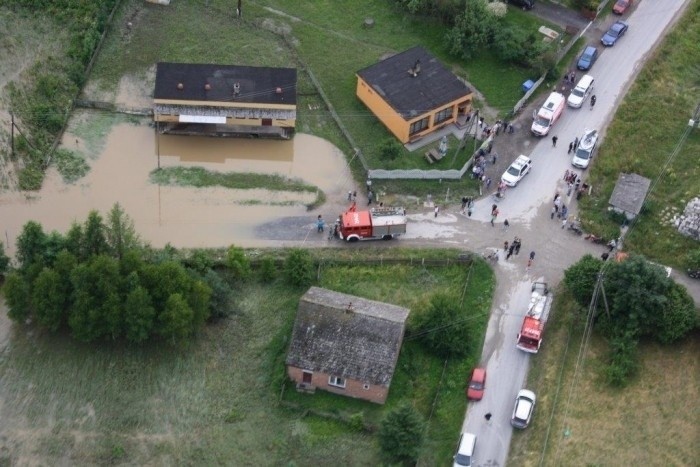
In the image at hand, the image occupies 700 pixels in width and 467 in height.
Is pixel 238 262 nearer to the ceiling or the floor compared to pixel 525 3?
nearer to the floor

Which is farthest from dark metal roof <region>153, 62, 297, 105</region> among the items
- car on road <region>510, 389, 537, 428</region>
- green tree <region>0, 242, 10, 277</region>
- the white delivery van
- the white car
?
car on road <region>510, 389, 537, 428</region>

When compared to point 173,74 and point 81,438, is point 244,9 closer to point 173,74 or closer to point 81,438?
point 173,74

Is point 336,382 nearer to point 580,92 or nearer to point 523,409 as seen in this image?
point 523,409

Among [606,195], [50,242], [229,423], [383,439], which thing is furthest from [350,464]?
[606,195]

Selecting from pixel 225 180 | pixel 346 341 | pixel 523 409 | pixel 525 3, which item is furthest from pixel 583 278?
pixel 525 3

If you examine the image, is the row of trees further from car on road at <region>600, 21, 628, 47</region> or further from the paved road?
car on road at <region>600, 21, 628, 47</region>

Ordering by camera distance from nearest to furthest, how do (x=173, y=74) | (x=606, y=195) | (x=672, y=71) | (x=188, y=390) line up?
1. (x=188, y=390)
2. (x=606, y=195)
3. (x=173, y=74)
4. (x=672, y=71)
